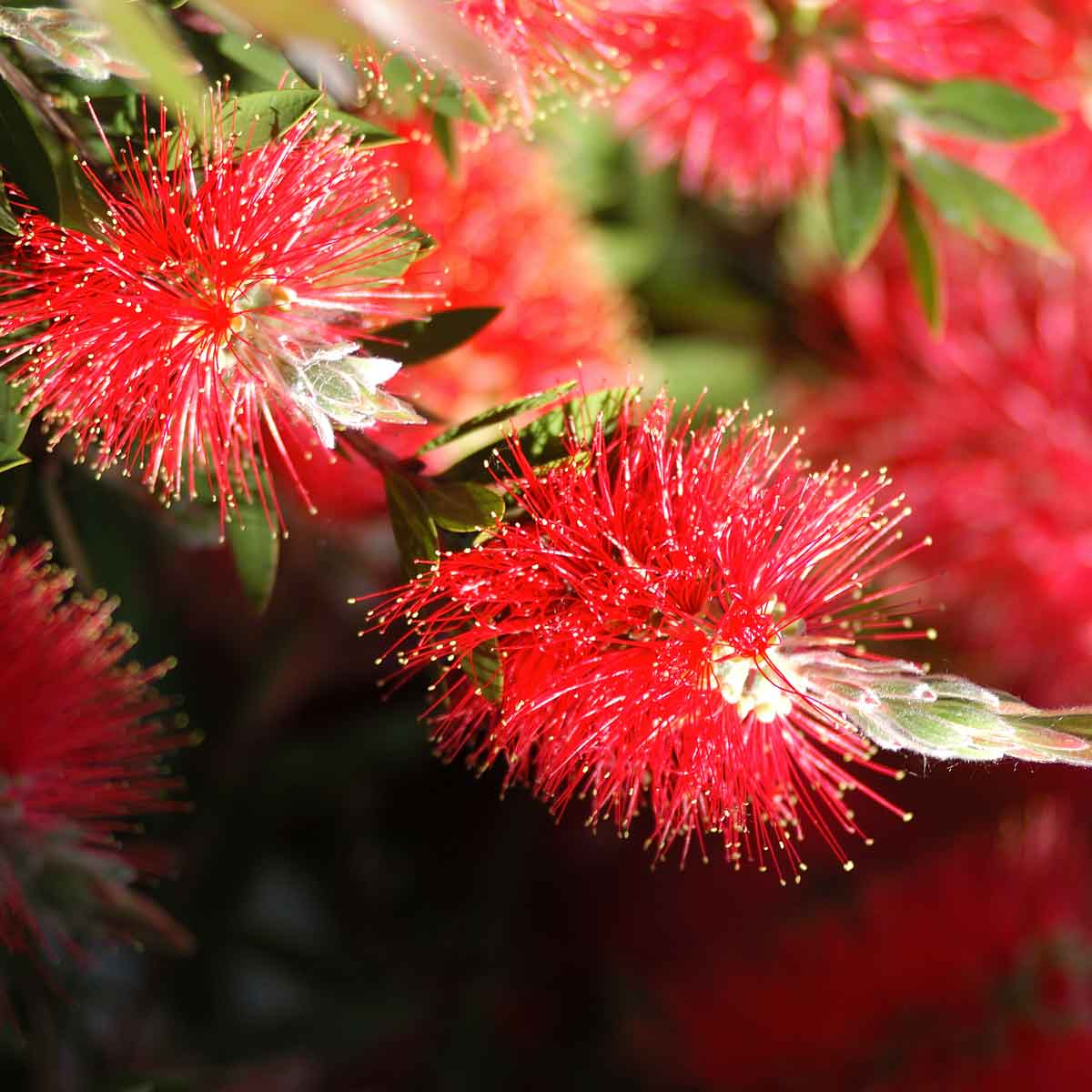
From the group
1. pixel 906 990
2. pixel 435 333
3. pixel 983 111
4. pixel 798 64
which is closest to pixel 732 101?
pixel 798 64

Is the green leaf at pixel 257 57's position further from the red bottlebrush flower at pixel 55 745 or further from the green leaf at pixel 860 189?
the green leaf at pixel 860 189

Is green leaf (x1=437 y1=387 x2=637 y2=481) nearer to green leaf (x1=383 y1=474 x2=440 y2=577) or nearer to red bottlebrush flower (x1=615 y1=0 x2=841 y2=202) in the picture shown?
green leaf (x1=383 y1=474 x2=440 y2=577)

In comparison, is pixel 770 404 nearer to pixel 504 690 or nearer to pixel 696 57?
pixel 696 57

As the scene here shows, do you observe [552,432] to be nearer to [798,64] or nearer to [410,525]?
[410,525]

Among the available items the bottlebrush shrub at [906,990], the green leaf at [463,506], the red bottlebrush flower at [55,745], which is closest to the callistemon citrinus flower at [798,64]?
the green leaf at [463,506]

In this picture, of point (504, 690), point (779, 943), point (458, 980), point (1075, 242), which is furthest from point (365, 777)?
point (1075, 242)
